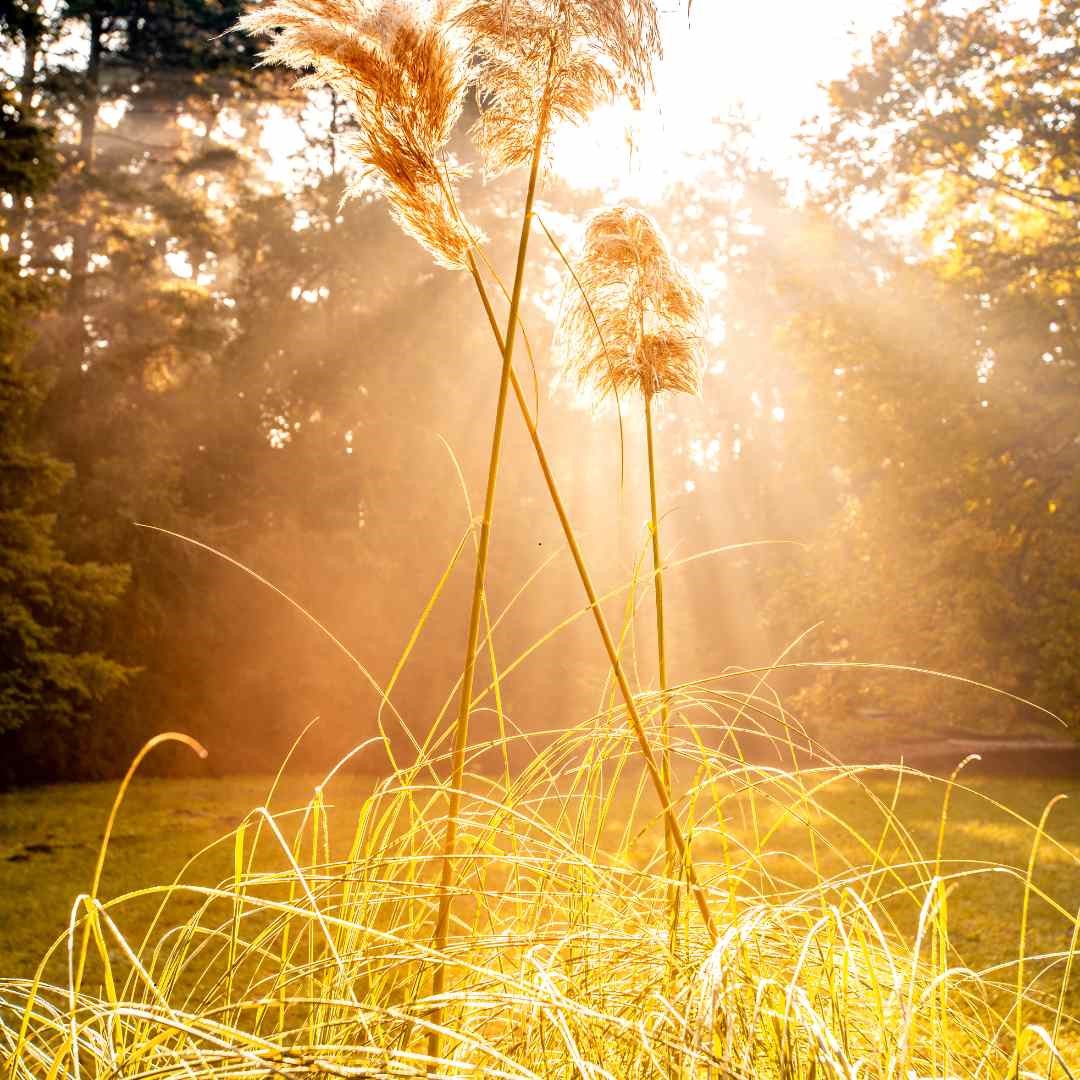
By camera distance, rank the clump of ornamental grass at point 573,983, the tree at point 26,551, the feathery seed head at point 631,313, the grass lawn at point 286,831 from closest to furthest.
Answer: the clump of ornamental grass at point 573,983 → the feathery seed head at point 631,313 → the grass lawn at point 286,831 → the tree at point 26,551

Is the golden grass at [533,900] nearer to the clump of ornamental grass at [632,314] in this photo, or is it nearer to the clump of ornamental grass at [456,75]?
the clump of ornamental grass at [456,75]

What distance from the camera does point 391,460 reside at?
12992 millimetres

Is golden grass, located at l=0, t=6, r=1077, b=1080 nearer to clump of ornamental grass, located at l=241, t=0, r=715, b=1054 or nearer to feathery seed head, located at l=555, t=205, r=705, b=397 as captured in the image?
clump of ornamental grass, located at l=241, t=0, r=715, b=1054

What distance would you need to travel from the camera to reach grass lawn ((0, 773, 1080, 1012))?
564 cm

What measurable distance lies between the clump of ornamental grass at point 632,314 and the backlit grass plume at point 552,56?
0.87ft

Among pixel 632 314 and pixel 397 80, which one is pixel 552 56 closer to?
pixel 397 80

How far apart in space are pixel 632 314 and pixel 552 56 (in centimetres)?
50

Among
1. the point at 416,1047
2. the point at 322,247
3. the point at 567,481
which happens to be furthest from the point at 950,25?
the point at 416,1047

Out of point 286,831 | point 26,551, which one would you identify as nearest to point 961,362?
point 286,831

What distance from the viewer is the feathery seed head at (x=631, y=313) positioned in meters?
1.91

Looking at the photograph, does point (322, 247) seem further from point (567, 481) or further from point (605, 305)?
point (605, 305)

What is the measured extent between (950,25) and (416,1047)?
40.2 feet

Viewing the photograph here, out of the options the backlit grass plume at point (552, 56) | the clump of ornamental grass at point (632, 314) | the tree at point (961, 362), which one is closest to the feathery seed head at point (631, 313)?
the clump of ornamental grass at point (632, 314)

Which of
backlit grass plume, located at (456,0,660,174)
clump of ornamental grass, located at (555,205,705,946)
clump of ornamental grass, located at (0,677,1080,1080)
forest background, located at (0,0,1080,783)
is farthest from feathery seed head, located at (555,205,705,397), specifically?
forest background, located at (0,0,1080,783)
